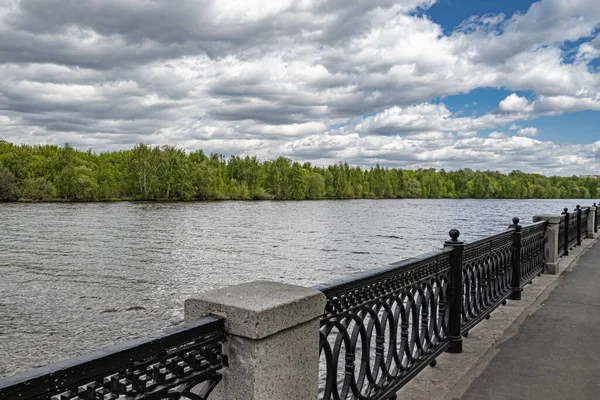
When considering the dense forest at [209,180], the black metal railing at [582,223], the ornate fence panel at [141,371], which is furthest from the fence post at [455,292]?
the dense forest at [209,180]

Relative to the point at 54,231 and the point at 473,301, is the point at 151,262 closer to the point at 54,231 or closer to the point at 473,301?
the point at 54,231

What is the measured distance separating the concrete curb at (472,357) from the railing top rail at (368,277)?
1179mm

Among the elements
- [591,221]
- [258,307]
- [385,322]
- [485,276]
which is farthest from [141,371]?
[591,221]

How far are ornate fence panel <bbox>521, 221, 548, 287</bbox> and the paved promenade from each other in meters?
0.86

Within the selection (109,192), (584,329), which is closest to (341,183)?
(109,192)

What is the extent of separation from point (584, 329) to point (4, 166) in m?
119

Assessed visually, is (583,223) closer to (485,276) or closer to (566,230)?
(566,230)

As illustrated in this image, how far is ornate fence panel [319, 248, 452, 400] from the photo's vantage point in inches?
131

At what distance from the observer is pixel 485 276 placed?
22.2ft

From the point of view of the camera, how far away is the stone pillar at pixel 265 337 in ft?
7.82

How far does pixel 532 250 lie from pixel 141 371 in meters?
9.12

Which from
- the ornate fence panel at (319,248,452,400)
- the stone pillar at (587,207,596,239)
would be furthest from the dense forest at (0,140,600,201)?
the ornate fence panel at (319,248,452,400)

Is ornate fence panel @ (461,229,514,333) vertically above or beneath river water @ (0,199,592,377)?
above

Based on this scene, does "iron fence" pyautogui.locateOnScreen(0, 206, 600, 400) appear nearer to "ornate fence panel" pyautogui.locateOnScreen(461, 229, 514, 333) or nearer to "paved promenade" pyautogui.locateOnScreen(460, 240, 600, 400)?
"ornate fence panel" pyautogui.locateOnScreen(461, 229, 514, 333)
